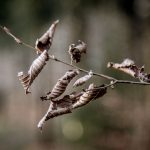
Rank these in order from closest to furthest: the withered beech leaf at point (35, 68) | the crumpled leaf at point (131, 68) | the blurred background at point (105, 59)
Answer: the withered beech leaf at point (35, 68) → the crumpled leaf at point (131, 68) → the blurred background at point (105, 59)

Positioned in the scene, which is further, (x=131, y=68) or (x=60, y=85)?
(x=131, y=68)

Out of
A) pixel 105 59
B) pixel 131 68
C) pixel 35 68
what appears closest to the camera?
pixel 35 68

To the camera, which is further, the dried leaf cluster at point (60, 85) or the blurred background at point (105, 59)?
the blurred background at point (105, 59)

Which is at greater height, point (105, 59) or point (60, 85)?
point (105, 59)

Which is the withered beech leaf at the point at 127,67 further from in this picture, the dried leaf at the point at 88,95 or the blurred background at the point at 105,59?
the blurred background at the point at 105,59

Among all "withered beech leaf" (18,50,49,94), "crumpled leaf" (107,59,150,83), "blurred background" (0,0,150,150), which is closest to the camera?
"withered beech leaf" (18,50,49,94)

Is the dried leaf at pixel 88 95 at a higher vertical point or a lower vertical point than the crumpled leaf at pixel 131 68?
lower

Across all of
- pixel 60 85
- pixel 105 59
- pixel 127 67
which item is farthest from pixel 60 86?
pixel 105 59

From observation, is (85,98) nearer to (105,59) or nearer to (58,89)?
(58,89)

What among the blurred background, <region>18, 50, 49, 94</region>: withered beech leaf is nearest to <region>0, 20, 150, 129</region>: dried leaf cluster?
<region>18, 50, 49, 94</region>: withered beech leaf

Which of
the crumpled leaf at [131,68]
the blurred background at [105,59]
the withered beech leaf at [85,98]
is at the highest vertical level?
the blurred background at [105,59]

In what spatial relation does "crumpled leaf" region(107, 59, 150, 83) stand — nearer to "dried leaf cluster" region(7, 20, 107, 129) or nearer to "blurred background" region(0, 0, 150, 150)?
"dried leaf cluster" region(7, 20, 107, 129)

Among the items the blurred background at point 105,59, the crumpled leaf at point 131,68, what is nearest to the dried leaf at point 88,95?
the crumpled leaf at point 131,68
